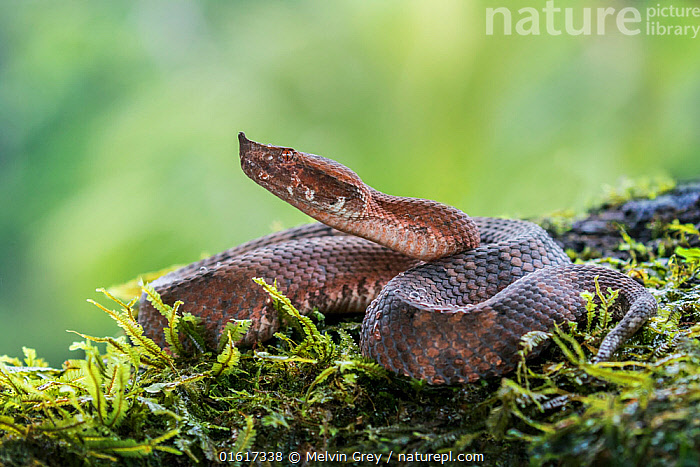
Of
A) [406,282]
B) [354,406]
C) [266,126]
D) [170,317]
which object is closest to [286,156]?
[406,282]

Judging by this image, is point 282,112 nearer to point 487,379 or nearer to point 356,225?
point 356,225

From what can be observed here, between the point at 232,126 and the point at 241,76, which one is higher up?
the point at 241,76

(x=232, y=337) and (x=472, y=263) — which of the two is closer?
(x=232, y=337)

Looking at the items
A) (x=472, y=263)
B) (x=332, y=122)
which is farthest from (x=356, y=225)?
(x=332, y=122)

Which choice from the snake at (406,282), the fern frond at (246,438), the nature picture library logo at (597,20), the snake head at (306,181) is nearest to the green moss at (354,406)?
the fern frond at (246,438)

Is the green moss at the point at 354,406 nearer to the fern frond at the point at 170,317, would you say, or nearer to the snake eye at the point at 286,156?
the fern frond at the point at 170,317

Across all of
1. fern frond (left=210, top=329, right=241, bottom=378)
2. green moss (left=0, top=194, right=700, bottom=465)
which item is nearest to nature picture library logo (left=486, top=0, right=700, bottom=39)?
green moss (left=0, top=194, right=700, bottom=465)
